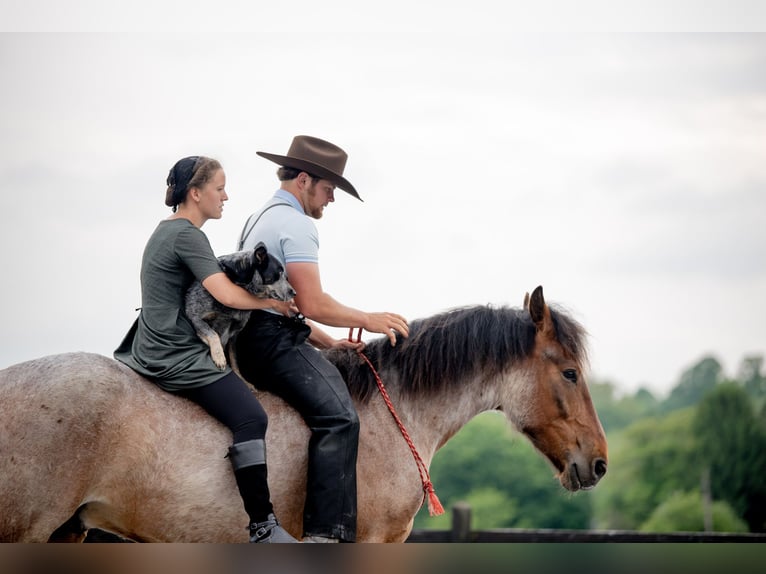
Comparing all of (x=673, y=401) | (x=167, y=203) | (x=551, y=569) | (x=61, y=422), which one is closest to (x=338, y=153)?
(x=167, y=203)

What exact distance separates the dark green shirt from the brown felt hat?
31.6 inches

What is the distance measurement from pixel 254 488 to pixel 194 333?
94 cm

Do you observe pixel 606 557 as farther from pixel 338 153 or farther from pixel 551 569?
pixel 338 153

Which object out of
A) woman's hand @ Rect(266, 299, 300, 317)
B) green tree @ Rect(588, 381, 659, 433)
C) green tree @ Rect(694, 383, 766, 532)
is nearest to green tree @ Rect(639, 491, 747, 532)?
green tree @ Rect(694, 383, 766, 532)

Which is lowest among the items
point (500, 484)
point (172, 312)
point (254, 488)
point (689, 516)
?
point (500, 484)

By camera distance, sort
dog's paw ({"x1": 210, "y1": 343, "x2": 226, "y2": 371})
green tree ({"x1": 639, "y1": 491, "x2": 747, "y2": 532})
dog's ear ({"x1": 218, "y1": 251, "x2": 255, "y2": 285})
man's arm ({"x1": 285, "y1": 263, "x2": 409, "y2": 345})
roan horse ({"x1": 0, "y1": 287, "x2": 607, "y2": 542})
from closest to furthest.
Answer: roan horse ({"x1": 0, "y1": 287, "x2": 607, "y2": 542}), dog's paw ({"x1": 210, "y1": 343, "x2": 226, "y2": 371}), dog's ear ({"x1": 218, "y1": 251, "x2": 255, "y2": 285}), man's arm ({"x1": 285, "y1": 263, "x2": 409, "y2": 345}), green tree ({"x1": 639, "y1": 491, "x2": 747, "y2": 532})

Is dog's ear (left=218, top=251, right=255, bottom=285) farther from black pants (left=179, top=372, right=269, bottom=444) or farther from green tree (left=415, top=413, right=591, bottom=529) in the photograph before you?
green tree (left=415, top=413, right=591, bottom=529)

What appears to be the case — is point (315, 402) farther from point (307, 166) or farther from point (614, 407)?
point (614, 407)

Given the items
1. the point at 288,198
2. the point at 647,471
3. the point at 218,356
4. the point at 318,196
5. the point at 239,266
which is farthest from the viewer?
the point at 647,471

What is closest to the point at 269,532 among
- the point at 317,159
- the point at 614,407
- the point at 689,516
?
the point at 317,159

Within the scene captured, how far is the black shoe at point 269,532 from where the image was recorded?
478 cm

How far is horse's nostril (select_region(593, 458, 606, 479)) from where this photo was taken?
592 cm

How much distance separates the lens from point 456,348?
19.5 ft

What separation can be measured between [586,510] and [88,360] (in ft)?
349
